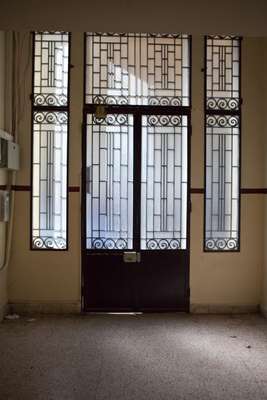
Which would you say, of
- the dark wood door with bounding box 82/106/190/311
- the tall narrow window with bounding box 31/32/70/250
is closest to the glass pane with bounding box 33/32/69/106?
the tall narrow window with bounding box 31/32/70/250

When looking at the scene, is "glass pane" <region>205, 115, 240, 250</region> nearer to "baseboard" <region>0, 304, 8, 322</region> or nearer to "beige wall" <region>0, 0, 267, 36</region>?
"beige wall" <region>0, 0, 267, 36</region>

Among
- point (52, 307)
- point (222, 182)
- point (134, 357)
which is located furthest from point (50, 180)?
point (134, 357)

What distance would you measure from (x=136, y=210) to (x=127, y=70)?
158 cm

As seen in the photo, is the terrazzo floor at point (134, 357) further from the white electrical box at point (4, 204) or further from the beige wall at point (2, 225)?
the white electrical box at point (4, 204)

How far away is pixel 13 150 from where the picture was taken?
4812mm

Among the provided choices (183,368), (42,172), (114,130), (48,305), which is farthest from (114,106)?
(183,368)

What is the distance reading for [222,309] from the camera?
5242 mm

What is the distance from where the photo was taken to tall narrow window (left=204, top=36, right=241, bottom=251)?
5.24 metres

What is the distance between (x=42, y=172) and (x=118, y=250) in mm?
1225

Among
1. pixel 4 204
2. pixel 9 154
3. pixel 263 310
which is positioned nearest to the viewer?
pixel 9 154

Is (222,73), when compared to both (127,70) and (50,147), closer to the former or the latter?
(127,70)

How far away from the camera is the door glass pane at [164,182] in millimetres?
5207

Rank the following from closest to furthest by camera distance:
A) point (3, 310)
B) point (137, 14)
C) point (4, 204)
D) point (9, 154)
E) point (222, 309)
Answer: point (137, 14)
point (9, 154)
point (4, 204)
point (3, 310)
point (222, 309)

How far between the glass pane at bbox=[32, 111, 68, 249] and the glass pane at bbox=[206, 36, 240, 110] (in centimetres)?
171
